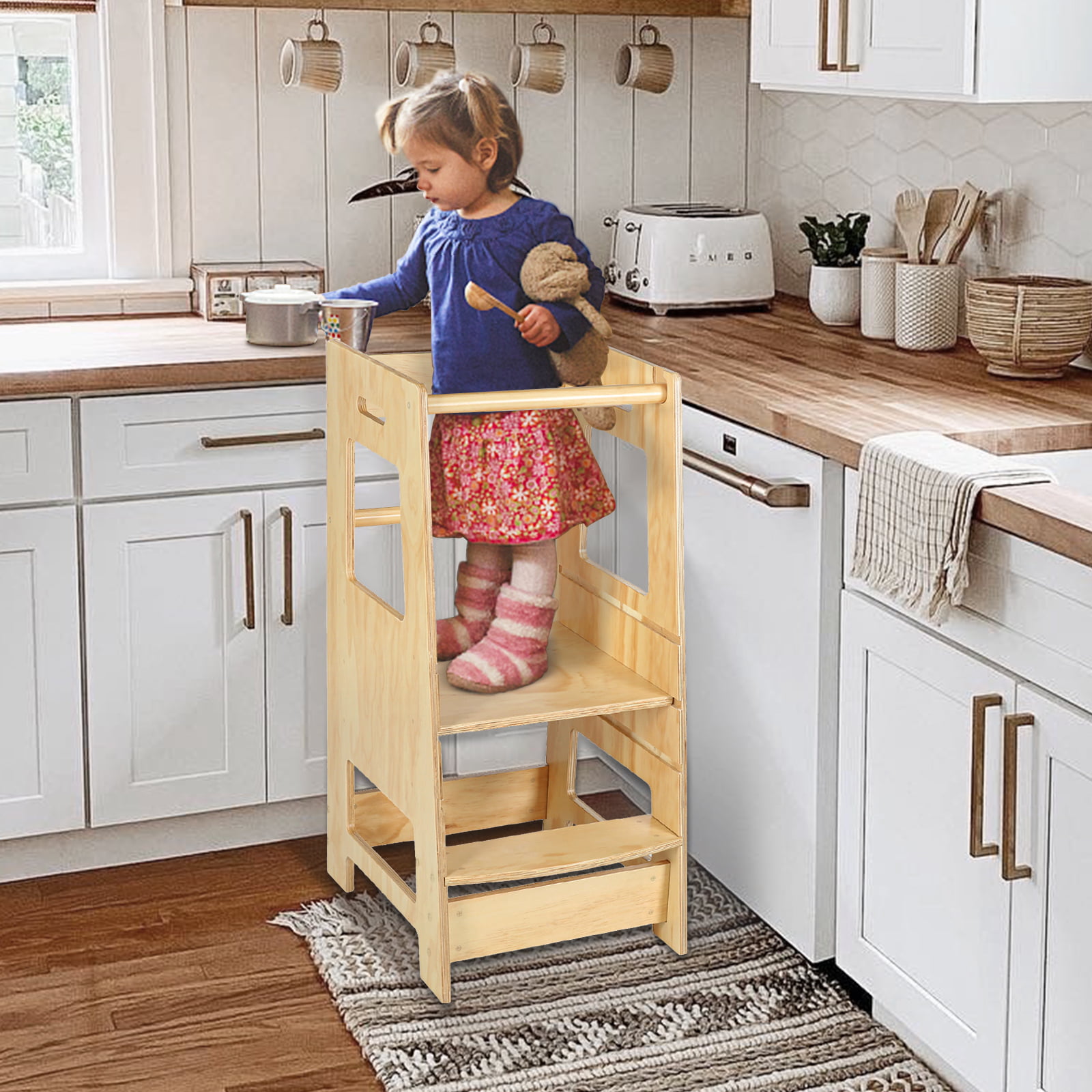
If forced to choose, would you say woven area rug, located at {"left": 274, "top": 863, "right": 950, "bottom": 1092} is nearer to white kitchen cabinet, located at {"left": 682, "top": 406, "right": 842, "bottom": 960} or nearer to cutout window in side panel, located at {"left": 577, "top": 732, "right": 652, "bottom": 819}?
white kitchen cabinet, located at {"left": 682, "top": 406, "right": 842, "bottom": 960}

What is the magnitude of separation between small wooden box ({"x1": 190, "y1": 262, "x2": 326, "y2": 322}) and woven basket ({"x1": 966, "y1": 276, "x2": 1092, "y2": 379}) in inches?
48.7

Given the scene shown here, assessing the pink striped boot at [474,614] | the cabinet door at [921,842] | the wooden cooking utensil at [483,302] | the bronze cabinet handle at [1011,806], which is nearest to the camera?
the bronze cabinet handle at [1011,806]

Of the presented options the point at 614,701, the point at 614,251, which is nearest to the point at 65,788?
the point at 614,701

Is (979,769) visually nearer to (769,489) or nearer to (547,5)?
(769,489)

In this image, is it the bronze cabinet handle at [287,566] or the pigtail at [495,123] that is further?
the bronze cabinet handle at [287,566]

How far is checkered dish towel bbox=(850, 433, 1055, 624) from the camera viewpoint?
1.95m

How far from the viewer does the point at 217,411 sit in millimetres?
2789

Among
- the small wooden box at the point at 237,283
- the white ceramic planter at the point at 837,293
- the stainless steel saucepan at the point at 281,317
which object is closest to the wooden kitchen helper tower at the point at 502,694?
the stainless steel saucepan at the point at 281,317

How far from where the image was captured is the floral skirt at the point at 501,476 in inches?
100

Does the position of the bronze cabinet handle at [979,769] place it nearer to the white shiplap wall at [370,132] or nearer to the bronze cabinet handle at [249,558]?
the bronze cabinet handle at [249,558]

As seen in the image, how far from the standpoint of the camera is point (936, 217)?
292 cm

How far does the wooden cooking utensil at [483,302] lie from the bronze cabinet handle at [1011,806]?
101cm

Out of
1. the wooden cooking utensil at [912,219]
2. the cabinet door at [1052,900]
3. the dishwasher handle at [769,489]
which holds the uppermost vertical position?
the wooden cooking utensil at [912,219]

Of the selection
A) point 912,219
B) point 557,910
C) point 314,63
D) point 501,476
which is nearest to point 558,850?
point 557,910
